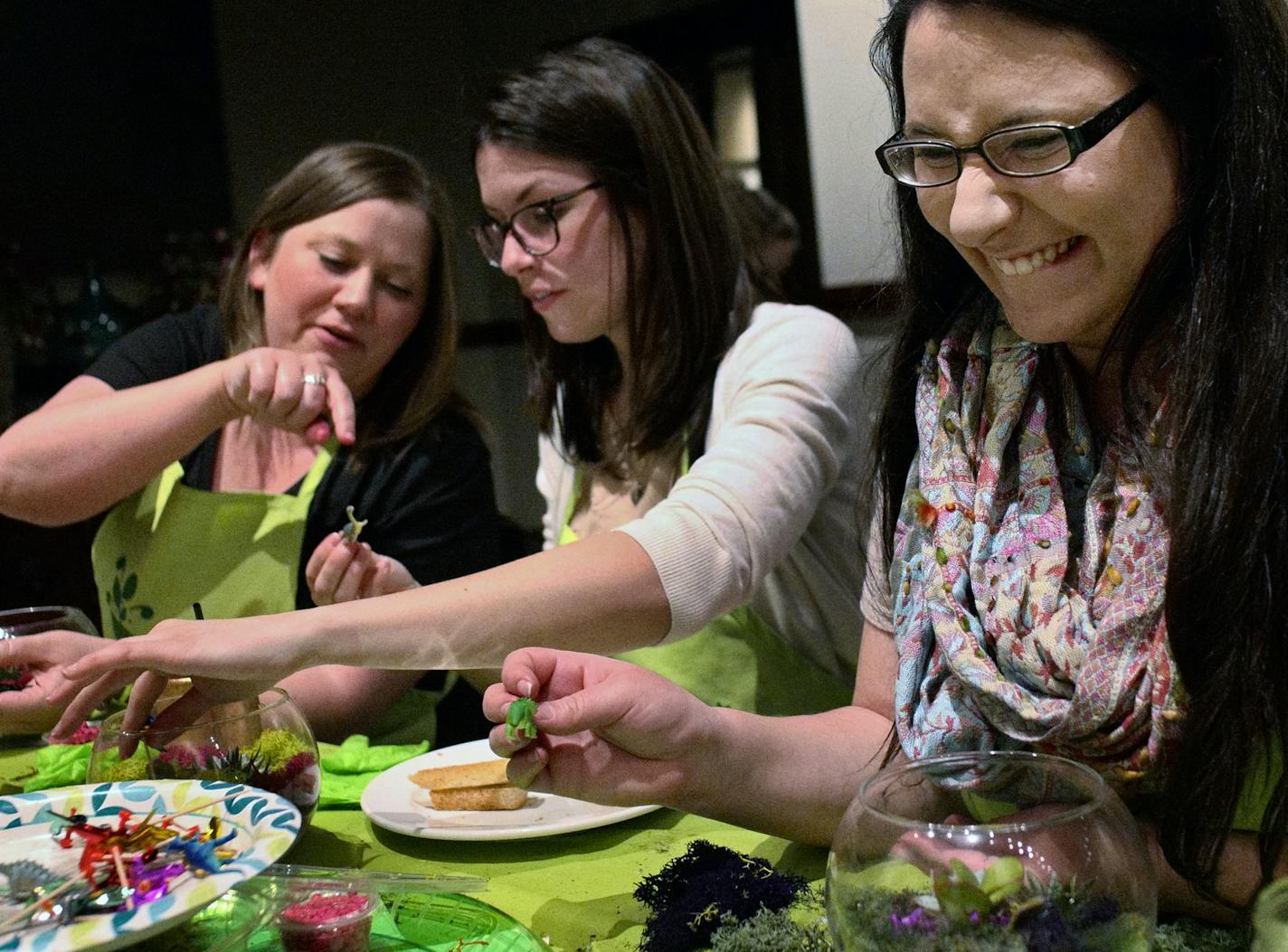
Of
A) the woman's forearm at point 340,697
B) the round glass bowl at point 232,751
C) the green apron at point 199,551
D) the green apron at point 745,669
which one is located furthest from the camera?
the green apron at point 199,551

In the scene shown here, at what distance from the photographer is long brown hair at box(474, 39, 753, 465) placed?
163 cm

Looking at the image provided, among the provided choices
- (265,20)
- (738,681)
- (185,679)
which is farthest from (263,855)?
(265,20)

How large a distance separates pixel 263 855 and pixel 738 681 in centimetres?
92

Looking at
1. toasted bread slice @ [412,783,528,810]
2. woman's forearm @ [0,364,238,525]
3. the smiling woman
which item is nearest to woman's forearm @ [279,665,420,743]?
the smiling woman

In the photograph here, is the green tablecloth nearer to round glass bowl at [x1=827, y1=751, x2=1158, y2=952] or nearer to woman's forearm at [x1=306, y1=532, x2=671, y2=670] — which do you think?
woman's forearm at [x1=306, y1=532, x2=671, y2=670]

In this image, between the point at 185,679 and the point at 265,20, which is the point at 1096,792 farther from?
the point at 265,20

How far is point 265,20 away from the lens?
454cm

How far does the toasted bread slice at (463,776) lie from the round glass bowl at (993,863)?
1.66ft

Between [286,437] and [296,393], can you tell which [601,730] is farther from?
[286,437]

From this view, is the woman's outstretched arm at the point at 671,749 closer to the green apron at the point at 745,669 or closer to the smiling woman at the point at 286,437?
the green apron at the point at 745,669

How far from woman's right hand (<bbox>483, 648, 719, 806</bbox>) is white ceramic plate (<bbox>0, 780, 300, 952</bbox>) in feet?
Result: 0.55

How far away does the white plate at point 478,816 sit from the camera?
3.44 feet

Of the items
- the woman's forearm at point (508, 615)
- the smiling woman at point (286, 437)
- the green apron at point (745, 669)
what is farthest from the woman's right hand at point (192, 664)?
the green apron at point (745, 669)

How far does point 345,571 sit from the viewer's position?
1415 millimetres
